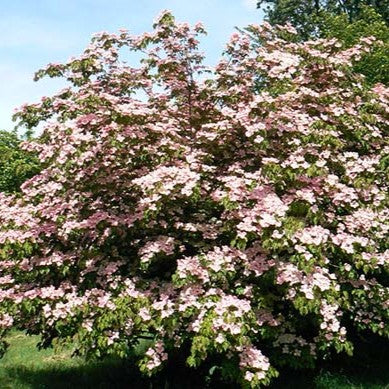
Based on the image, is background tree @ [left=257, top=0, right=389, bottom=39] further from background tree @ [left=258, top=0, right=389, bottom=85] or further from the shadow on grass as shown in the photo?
the shadow on grass

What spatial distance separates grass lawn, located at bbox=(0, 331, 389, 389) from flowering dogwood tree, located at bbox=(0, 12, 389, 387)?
0.96m

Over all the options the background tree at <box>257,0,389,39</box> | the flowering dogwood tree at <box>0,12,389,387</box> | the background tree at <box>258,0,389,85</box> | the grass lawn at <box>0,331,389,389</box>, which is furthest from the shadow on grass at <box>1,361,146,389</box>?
the background tree at <box>257,0,389,39</box>

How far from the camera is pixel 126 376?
953cm

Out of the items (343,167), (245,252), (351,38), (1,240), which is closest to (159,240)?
(245,252)

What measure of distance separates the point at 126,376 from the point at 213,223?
374cm

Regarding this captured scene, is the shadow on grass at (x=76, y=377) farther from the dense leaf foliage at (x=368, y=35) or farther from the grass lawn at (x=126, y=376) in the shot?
the dense leaf foliage at (x=368, y=35)

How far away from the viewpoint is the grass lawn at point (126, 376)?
838cm

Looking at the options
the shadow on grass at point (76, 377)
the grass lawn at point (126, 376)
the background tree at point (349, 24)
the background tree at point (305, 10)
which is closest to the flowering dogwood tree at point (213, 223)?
the grass lawn at point (126, 376)

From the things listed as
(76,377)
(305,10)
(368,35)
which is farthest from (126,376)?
(305,10)

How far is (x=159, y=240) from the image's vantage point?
688 centimetres

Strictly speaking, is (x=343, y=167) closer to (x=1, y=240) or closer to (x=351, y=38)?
(x=1, y=240)

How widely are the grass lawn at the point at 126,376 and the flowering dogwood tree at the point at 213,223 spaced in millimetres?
962

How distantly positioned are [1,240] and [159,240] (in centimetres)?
208

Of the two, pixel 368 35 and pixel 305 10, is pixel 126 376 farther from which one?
pixel 305 10
